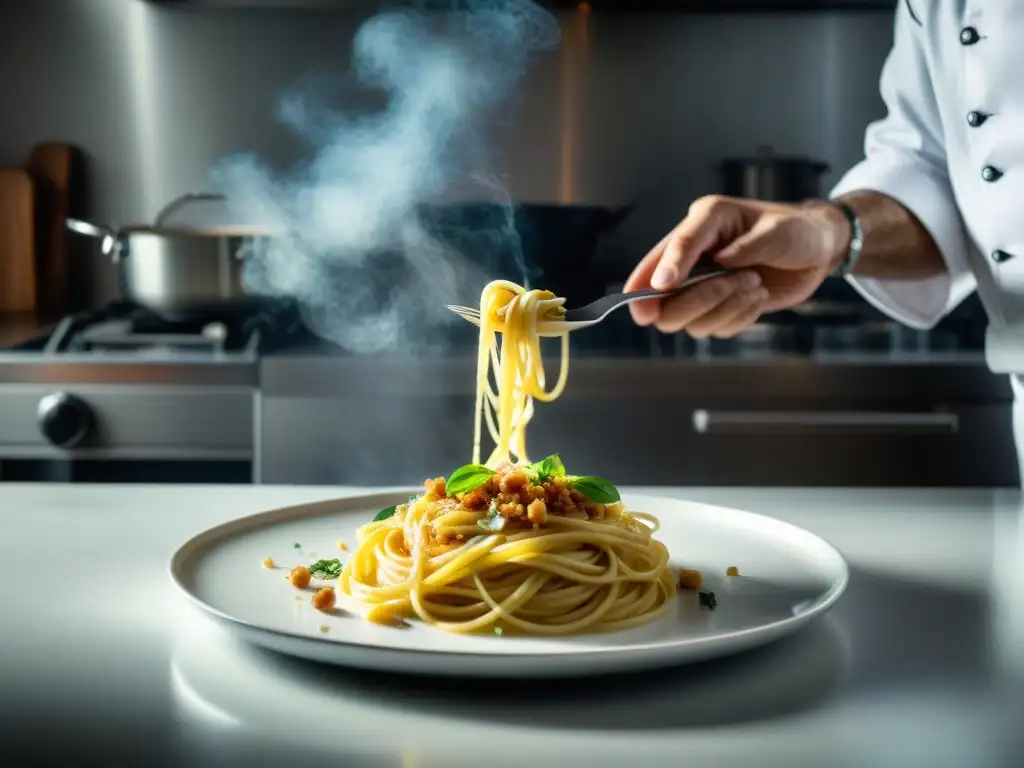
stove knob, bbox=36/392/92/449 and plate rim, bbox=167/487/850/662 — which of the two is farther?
stove knob, bbox=36/392/92/449

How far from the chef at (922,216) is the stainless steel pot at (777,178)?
1252 mm

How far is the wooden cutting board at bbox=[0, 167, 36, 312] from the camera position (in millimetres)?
3596

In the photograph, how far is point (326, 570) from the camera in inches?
41.9

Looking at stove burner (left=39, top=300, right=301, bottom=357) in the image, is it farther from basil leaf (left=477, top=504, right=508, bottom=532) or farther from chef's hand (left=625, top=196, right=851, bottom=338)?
basil leaf (left=477, top=504, right=508, bottom=532)

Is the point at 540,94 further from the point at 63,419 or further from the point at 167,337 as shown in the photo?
the point at 63,419

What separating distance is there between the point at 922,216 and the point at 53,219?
2.81m

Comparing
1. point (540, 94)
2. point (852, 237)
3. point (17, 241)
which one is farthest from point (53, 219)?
point (852, 237)

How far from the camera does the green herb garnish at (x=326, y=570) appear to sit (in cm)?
106

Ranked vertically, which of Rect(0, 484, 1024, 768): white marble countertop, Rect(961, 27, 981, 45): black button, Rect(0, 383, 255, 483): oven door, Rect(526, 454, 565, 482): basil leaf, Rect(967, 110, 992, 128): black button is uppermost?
Rect(961, 27, 981, 45): black button

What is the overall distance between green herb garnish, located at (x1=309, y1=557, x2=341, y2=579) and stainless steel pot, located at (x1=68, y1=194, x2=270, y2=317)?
1940 mm

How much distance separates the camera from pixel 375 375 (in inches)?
108

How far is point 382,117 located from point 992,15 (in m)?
2.19

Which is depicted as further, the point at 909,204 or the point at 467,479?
the point at 909,204

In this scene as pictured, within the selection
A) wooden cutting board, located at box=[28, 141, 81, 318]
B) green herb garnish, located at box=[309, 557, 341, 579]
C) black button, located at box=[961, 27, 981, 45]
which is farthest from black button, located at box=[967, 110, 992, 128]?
wooden cutting board, located at box=[28, 141, 81, 318]
